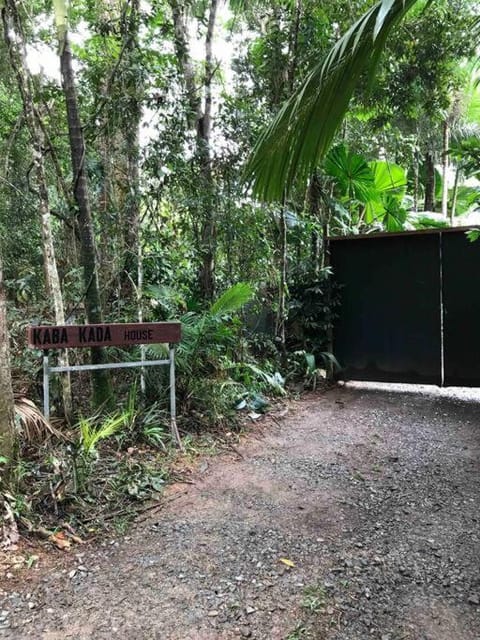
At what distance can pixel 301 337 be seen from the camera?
638 cm

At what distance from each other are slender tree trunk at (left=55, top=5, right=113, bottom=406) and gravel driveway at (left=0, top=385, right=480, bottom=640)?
1.17 metres

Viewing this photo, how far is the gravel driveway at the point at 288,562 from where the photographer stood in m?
1.85

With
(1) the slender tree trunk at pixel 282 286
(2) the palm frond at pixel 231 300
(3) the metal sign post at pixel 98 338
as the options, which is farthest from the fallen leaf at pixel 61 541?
(1) the slender tree trunk at pixel 282 286

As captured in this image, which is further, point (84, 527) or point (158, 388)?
point (158, 388)

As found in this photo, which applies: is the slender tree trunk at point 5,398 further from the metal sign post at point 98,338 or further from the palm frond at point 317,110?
the palm frond at point 317,110

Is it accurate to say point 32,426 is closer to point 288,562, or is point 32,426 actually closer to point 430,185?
point 288,562

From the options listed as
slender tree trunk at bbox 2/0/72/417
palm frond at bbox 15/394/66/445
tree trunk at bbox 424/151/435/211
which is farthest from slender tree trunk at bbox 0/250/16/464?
tree trunk at bbox 424/151/435/211

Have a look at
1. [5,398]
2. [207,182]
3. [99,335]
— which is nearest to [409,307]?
[207,182]

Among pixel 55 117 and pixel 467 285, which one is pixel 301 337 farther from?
pixel 55 117

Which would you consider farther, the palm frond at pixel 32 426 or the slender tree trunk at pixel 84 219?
the slender tree trunk at pixel 84 219

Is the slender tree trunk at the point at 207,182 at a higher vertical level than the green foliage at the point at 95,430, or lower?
higher

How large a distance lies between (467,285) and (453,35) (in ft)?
10.00

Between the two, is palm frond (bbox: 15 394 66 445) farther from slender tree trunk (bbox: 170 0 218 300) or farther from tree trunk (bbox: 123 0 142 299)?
slender tree trunk (bbox: 170 0 218 300)

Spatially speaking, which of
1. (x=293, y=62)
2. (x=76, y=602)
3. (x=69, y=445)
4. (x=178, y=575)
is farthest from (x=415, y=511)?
(x=293, y=62)
